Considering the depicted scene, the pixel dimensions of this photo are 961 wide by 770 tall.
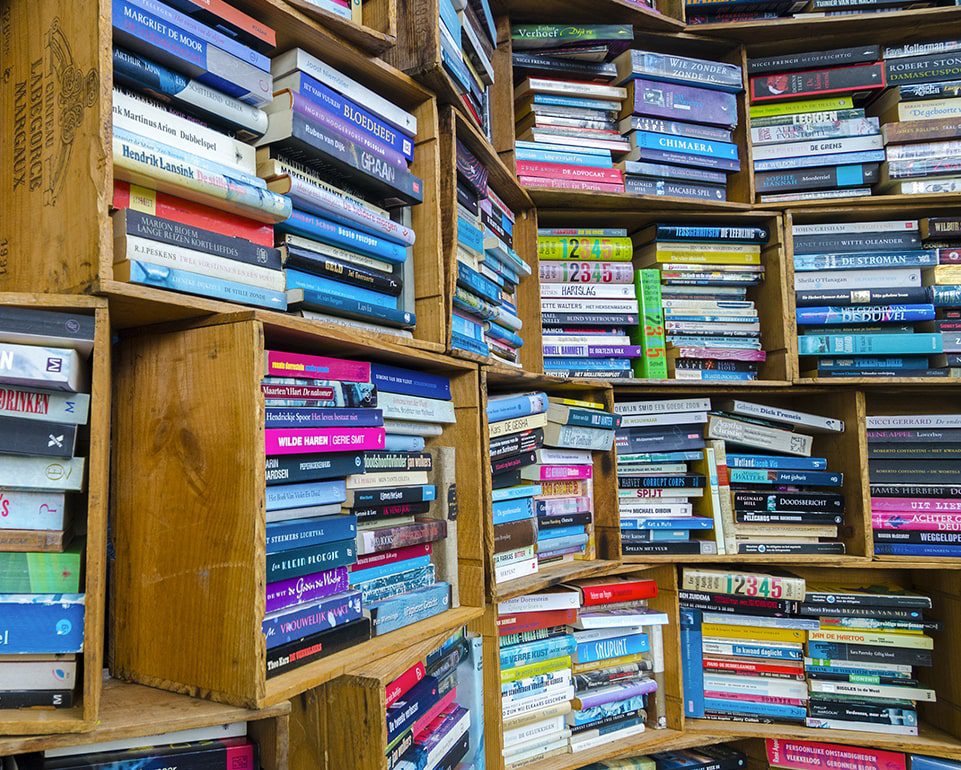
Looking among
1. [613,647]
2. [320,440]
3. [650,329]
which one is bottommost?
[613,647]

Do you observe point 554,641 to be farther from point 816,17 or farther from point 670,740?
point 816,17

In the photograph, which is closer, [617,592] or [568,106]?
[617,592]

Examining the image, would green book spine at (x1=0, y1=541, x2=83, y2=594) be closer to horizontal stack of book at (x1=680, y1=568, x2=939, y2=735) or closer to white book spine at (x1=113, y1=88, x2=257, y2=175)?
white book spine at (x1=113, y1=88, x2=257, y2=175)

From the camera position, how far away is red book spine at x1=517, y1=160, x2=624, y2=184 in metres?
1.93

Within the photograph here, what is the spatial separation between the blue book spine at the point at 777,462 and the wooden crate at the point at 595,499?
420 mm

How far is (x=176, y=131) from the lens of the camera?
92 cm

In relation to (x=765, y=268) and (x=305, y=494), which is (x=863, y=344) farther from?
(x=305, y=494)

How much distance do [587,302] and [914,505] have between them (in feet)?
3.74

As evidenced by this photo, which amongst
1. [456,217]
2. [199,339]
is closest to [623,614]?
[456,217]

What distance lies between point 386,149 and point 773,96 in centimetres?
144

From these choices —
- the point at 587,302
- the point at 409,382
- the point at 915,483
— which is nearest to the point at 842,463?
the point at 915,483

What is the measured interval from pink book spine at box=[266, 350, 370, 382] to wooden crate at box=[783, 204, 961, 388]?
55.1 inches

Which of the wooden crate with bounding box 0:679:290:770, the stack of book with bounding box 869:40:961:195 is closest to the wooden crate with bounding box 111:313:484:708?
the wooden crate with bounding box 0:679:290:770

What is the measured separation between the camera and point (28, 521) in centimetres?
78
